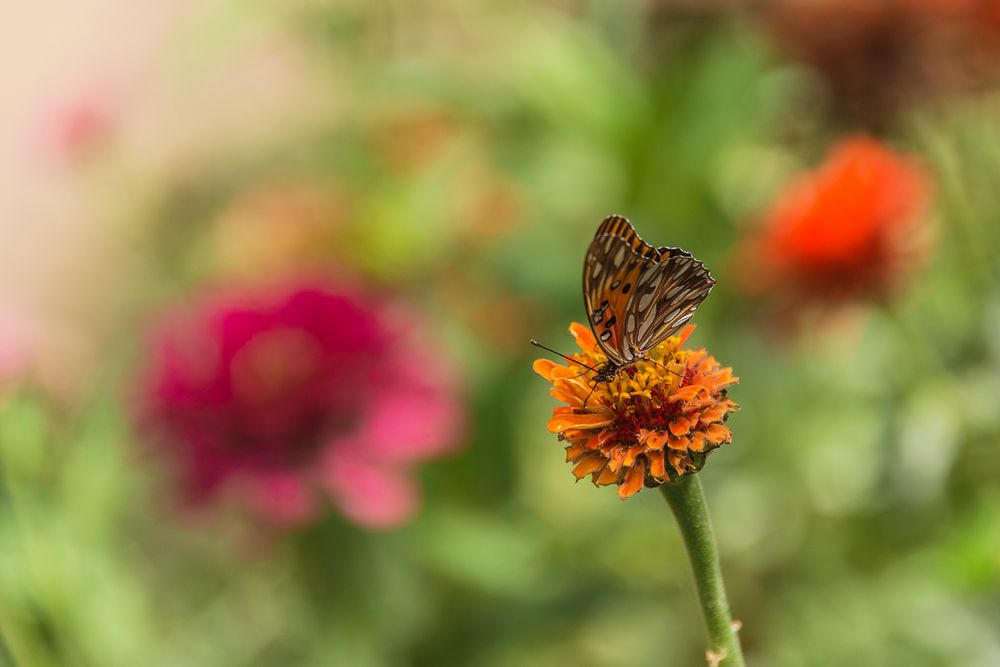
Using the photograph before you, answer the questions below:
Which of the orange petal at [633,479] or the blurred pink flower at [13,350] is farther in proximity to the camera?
the blurred pink flower at [13,350]

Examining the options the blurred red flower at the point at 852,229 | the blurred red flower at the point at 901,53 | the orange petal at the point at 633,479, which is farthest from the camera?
the blurred red flower at the point at 901,53

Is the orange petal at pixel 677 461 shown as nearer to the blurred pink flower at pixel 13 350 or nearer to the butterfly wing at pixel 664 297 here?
the butterfly wing at pixel 664 297

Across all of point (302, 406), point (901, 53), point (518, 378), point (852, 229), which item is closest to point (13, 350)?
point (302, 406)

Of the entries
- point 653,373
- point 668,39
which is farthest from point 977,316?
point 668,39

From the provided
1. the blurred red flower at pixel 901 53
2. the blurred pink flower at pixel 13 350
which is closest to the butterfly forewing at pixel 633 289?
the blurred pink flower at pixel 13 350

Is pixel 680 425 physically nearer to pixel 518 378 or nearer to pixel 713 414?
pixel 713 414

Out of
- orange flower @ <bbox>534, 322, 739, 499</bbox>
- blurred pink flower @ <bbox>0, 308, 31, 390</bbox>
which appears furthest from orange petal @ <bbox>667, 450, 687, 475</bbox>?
blurred pink flower @ <bbox>0, 308, 31, 390</bbox>

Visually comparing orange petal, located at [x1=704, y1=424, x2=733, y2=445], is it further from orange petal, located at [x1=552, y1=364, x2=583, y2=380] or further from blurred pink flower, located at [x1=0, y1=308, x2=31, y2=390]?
blurred pink flower, located at [x1=0, y1=308, x2=31, y2=390]

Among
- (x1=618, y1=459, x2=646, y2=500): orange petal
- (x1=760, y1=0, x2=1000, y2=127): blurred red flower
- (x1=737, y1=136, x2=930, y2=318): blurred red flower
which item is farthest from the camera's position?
(x1=760, y1=0, x2=1000, y2=127): blurred red flower
